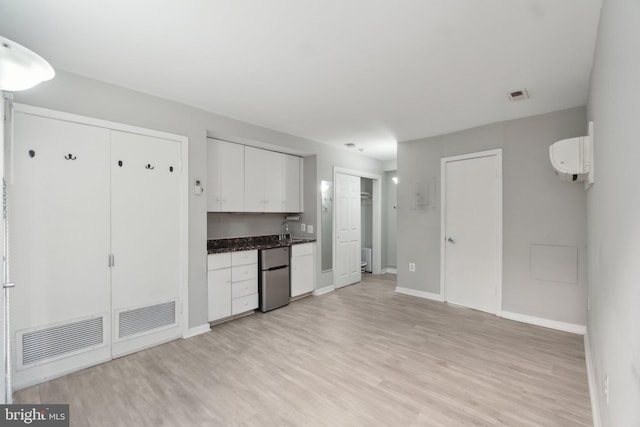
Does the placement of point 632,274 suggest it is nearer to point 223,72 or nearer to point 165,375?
point 223,72

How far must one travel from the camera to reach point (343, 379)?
91.7 inches

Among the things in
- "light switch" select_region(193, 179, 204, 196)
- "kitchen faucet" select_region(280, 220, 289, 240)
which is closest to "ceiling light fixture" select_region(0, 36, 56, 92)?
"light switch" select_region(193, 179, 204, 196)

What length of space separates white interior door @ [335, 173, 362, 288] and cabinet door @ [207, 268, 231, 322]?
A: 2114 mm

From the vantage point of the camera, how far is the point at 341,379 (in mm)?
2328

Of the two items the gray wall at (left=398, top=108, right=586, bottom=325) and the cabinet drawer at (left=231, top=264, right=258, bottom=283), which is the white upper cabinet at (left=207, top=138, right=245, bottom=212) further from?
the gray wall at (left=398, top=108, right=586, bottom=325)

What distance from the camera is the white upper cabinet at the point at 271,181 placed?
4.15 meters

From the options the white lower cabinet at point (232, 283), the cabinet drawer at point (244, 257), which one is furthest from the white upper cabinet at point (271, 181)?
the white lower cabinet at point (232, 283)

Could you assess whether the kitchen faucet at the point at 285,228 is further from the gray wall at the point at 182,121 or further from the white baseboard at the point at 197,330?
the white baseboard at the point at 197,330

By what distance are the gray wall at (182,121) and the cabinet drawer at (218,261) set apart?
91mm

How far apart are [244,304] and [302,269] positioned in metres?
1.09

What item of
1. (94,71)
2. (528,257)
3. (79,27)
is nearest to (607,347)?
(528,257)

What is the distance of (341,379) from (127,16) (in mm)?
2911

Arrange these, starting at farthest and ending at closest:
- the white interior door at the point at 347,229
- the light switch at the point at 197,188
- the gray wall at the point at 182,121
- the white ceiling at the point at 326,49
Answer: the white interior door at the point at 347,229, the light switch at the point at 197,188, the gray wall at the point at 182,121, the white ceiling at the point at 326,49

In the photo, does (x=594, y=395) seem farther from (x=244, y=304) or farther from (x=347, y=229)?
(x=347, y=229)
